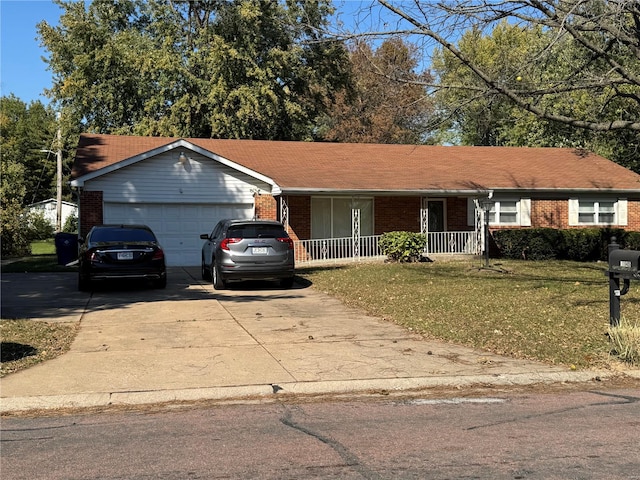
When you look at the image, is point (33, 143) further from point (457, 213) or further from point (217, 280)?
point (217, 280)

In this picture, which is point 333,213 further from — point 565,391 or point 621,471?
point 621,471

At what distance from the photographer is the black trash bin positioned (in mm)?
20234

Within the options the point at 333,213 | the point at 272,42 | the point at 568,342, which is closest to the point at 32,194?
the point at 272,42

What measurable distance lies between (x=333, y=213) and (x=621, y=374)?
16.5 m

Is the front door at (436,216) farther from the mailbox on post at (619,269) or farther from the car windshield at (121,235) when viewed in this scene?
the mailbox on post at (619,269)

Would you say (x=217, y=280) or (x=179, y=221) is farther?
(x=179, y=221)

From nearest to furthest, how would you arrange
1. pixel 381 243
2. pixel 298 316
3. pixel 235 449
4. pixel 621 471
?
pixel 621 471 → pixel 235 449 → pixel 298 316 → pixel 381 243

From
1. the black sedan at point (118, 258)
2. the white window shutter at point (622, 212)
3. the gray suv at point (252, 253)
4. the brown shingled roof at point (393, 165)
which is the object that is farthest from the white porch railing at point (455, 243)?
the black sedan at point (118, 258)

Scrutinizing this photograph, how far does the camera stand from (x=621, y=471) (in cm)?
441

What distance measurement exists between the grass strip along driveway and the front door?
5.70 m

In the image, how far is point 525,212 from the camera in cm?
2466

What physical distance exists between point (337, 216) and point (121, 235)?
34.0 ft

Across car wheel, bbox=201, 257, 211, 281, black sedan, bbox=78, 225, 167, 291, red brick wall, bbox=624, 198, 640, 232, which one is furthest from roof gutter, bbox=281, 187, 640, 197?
black sedan, bbox=78, 225, 167, 291

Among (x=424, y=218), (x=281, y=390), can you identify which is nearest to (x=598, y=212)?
(x=424, y=218)
